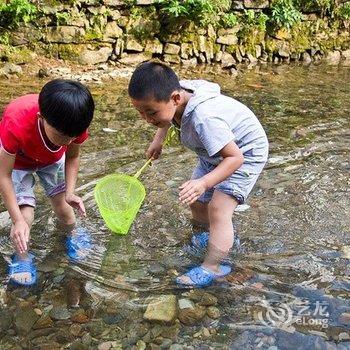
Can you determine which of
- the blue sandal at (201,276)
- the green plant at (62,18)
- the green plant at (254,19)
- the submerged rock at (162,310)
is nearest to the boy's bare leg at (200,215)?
the blue sandal at (201,276)

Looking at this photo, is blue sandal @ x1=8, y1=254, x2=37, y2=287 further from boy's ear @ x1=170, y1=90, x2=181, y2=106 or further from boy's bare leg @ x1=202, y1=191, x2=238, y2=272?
boy's ear @ x1=170, y1=90, x2=181, y2=106

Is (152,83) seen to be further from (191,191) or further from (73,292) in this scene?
(73,292)

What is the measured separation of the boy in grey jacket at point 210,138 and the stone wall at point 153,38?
4.75 metres

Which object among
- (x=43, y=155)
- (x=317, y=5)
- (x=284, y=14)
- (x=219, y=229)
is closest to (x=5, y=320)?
(x=43, y=155)

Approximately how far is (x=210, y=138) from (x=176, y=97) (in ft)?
0.82

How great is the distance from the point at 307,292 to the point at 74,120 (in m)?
1.30

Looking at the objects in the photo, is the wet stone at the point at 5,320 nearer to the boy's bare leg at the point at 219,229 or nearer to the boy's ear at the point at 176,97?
the boy's bare leg at the point at 219,229

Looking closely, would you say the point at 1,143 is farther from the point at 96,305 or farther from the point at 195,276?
the point at 195,276

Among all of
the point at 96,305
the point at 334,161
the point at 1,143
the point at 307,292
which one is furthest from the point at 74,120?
the point at 334,161

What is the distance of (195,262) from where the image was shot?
2.62 m

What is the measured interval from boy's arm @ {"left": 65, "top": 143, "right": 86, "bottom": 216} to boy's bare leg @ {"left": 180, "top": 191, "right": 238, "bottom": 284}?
2.20 ft

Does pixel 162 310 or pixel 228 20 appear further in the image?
pixel 228 20

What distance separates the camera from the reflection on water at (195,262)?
2059 millimetres

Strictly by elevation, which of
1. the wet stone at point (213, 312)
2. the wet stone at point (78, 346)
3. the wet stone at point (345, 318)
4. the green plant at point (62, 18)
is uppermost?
the green plant at point (62, 18)
